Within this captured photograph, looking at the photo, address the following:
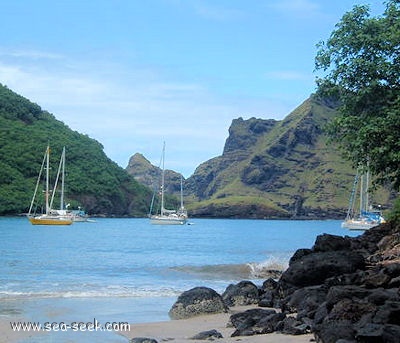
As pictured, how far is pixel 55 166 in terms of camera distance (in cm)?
13912

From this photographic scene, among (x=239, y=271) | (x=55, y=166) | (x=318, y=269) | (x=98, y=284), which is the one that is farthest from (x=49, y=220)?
(x=318, y=269)

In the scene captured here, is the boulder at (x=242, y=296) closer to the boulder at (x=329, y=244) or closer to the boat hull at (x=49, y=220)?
the boulder at (x=329, y=244)

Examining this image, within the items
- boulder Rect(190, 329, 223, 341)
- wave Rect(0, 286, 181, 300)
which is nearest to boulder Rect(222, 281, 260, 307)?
wave Rect(0, 286, 181, 300)

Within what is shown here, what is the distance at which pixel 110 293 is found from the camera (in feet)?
73.2

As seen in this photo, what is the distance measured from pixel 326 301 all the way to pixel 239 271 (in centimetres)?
2126

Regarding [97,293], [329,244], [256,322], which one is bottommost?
[97,293]

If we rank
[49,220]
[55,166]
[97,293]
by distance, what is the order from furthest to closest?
[55,166] < [49,220] < [97,293]

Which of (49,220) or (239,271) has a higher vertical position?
(239,271)

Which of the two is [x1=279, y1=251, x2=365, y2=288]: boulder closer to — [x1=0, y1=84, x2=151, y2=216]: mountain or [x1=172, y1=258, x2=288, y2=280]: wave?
[x1=172, y1=258, x2=288, y2=280]: wave

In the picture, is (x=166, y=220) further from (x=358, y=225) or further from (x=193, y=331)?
(x=193, y=331)

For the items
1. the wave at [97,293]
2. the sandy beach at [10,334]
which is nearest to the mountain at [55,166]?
the wave at [97,293]

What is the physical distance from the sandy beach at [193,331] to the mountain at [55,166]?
114134 millimetres

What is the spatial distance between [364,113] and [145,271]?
658 inches

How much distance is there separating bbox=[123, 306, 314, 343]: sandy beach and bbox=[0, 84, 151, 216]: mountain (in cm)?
11413
